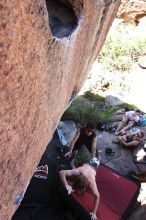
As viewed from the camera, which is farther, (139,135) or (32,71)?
(139,135)

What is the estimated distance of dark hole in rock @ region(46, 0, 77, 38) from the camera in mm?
3201

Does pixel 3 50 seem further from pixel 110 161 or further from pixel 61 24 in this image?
pixel 110 161

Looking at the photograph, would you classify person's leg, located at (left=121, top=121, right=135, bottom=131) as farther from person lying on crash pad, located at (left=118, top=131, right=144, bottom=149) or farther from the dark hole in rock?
the dark hole in rock

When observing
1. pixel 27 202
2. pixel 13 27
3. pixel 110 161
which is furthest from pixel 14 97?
pixel 110 161

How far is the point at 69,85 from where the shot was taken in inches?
153

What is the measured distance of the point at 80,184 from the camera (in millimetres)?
5602

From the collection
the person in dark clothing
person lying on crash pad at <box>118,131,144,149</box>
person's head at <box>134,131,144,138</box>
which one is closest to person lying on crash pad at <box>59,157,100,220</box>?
the person in dark clothing

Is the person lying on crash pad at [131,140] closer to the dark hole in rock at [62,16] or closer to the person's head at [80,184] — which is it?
the person's head at [80,184]

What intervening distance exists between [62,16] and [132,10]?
13.0m

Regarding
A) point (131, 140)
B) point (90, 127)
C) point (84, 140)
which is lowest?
point (131, 140)

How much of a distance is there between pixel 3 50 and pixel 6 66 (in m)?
0.10

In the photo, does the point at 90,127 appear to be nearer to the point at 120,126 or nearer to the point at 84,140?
the point at 84,140

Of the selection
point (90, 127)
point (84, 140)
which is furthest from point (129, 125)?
point (90, 127)

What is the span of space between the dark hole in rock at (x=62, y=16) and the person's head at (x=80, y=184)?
2.85m
